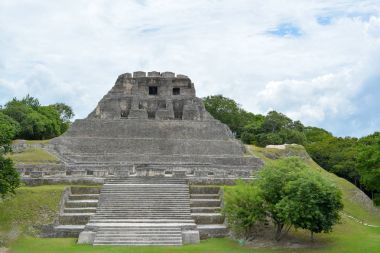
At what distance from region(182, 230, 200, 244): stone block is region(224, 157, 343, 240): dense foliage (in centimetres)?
170

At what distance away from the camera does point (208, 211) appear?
73.3 feet

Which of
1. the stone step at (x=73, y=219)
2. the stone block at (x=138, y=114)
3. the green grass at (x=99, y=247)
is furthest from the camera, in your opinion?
the stone block at (x=138, y=114)

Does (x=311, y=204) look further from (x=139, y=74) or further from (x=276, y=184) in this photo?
(x=139, y=74)

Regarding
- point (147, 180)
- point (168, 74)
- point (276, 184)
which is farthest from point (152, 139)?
point (276, 184)

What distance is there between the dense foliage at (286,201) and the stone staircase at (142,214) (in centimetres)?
218

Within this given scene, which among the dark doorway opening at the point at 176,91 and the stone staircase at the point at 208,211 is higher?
the dark doorway opening at the point at 176,91

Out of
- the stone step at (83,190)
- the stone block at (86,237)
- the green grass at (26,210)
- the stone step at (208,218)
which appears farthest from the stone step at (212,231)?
the green grass at (26,210)

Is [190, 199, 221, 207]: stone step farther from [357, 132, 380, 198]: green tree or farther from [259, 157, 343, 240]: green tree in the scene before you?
[357, 132, 380, 198]: green tree

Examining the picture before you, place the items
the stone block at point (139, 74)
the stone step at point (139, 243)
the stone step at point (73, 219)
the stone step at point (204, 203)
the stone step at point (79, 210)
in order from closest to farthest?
the stone step at point (139, 243) < the stone step at point (73, 219) < the stone step at point (79, 210) < the stone step at point (204, 203) < the stone block at point (139, 74)

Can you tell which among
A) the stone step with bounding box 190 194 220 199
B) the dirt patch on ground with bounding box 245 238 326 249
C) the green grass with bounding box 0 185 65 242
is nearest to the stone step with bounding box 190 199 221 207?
the stone step with bounding box 190 194 220 199

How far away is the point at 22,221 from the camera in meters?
20.7

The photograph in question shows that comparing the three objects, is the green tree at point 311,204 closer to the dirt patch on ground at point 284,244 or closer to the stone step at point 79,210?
the dirt patch on ground at point 284,244

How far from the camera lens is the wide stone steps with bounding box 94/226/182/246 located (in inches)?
745

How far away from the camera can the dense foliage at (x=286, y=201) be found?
58.6 ft
